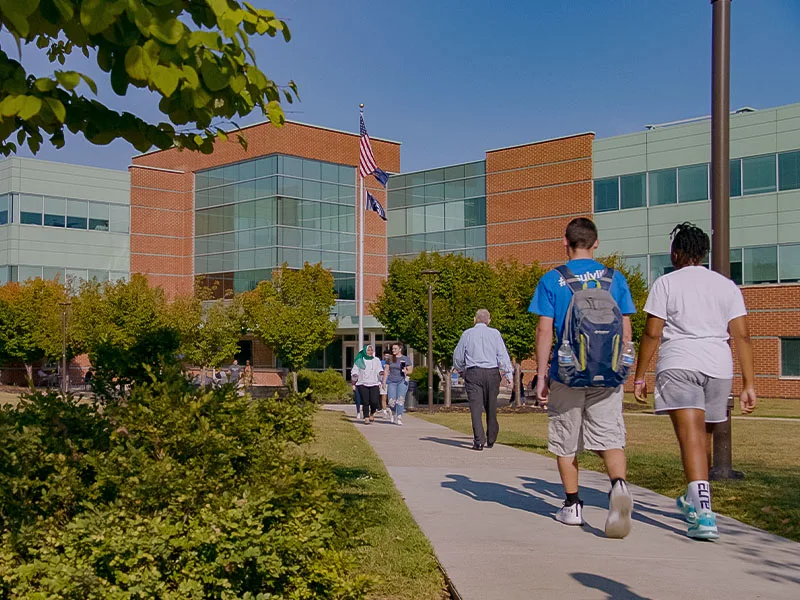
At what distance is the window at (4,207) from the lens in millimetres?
51875

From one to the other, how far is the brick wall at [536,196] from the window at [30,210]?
26.6 m

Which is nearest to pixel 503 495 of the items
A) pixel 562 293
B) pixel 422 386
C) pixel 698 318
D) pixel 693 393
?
pixel 693 393

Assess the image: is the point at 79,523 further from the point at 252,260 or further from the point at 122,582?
the point at 252,260

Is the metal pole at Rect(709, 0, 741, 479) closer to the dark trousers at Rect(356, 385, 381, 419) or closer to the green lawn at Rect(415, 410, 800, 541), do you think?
the green lawn at Rect(415, 410, 800, 541)

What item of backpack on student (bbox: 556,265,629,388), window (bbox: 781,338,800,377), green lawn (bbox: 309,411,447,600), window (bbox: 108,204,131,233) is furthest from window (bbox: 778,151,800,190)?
window (bbox: 108,204,131,233)

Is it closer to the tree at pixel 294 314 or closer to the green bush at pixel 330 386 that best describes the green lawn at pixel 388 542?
the green bush at pixel 330 386

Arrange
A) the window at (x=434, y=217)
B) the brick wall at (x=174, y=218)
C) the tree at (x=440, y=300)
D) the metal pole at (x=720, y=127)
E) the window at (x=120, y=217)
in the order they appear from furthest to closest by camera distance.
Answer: the window at (x=120, y=217)
the brick wall at (x=174, y=218)
the window at (x=434, y=217)
the tree at (x=440, y=300)
the metal pole at (x=720, y=127)

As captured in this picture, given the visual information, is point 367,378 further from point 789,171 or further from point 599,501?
point 789,171

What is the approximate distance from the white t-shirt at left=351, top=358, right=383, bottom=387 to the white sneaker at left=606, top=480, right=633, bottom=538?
12.7 metres

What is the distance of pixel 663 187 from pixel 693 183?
4.70ft

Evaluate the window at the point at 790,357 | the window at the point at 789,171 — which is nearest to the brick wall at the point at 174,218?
the window at the point at 789,171

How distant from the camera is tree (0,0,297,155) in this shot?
2.78m

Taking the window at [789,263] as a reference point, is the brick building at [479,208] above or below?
above

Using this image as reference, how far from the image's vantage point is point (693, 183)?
40.1m
